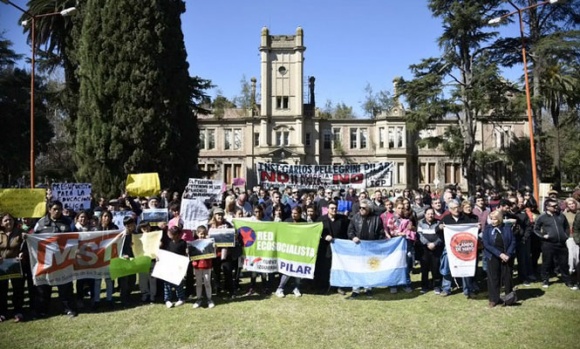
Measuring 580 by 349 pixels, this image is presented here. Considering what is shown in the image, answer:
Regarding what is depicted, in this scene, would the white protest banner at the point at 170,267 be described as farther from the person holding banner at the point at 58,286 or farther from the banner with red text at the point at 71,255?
the person holding banner at the point at 58,286

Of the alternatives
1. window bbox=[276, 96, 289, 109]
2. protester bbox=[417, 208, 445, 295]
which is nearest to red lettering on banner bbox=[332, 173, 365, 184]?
protester bbox=[417, 208, 445, 295]

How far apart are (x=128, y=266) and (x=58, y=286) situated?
127 centimetres

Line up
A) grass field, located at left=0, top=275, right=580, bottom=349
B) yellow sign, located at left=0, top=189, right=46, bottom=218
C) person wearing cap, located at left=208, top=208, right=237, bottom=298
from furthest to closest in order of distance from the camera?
yellow sign, located at left=0, top=189, right=46, bottom=218 < person wearing cap, located at left=208, top=208, right=237, bottom=298 < grass field, located at left=0, top=275, right=580, bottom=349

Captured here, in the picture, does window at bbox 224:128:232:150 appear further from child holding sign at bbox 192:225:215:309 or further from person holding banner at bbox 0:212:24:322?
person holding banner at bbox 0:212:24:322

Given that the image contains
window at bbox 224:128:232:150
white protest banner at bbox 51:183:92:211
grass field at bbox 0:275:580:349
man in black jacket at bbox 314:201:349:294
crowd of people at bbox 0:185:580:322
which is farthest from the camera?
window at bbox 224:128:232:150

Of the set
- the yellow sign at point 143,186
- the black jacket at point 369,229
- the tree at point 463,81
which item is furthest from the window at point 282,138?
the black jacket at point 369,229

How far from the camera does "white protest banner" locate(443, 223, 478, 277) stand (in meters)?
8.55

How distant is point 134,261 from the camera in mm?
8461

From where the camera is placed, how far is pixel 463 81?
3025 centimetres

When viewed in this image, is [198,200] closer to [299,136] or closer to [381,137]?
[299,136]

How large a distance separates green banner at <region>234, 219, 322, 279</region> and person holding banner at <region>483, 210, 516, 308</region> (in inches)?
130

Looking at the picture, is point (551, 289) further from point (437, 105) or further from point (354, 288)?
point (437, 105)

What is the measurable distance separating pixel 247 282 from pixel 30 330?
465 cm

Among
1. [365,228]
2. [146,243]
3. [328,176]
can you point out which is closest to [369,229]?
[365,228]
